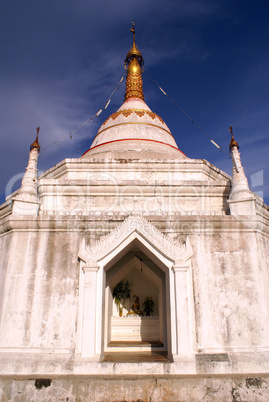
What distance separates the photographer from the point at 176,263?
7355 millimetres

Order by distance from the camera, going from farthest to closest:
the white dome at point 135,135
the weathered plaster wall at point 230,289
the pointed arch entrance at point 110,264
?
the white dome at point 135,135
the weathered plaster wall at point 230,289
the pointed arch entrance at point 110,264

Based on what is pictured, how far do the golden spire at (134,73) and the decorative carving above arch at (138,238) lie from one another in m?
15.4

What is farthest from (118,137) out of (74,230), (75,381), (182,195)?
(75,381)

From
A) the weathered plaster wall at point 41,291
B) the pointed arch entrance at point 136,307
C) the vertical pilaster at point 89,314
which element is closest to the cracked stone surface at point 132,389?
the vertical pilaster at point 89,314

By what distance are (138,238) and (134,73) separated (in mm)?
18464

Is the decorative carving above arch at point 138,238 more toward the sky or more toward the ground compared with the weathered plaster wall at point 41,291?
more toward the sky

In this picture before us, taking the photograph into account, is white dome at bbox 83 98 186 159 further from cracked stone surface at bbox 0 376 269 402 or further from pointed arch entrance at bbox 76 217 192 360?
cracked stone surface at bbox 0 376 269 402

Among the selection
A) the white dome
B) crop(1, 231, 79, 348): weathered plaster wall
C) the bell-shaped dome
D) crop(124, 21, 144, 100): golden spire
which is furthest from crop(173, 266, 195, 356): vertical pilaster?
crop(124, 21, 144, 100): golden spire

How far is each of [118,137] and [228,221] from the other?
30.9 ft

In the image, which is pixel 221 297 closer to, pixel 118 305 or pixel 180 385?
pixel 180 385

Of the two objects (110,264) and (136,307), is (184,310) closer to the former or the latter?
(110,264)

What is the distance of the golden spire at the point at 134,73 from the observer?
70.7ft

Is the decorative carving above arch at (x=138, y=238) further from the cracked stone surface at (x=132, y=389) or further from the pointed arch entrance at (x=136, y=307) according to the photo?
the cracked stone surface at (x=132, y=389)

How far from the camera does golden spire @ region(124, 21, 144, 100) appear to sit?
70.7ft
